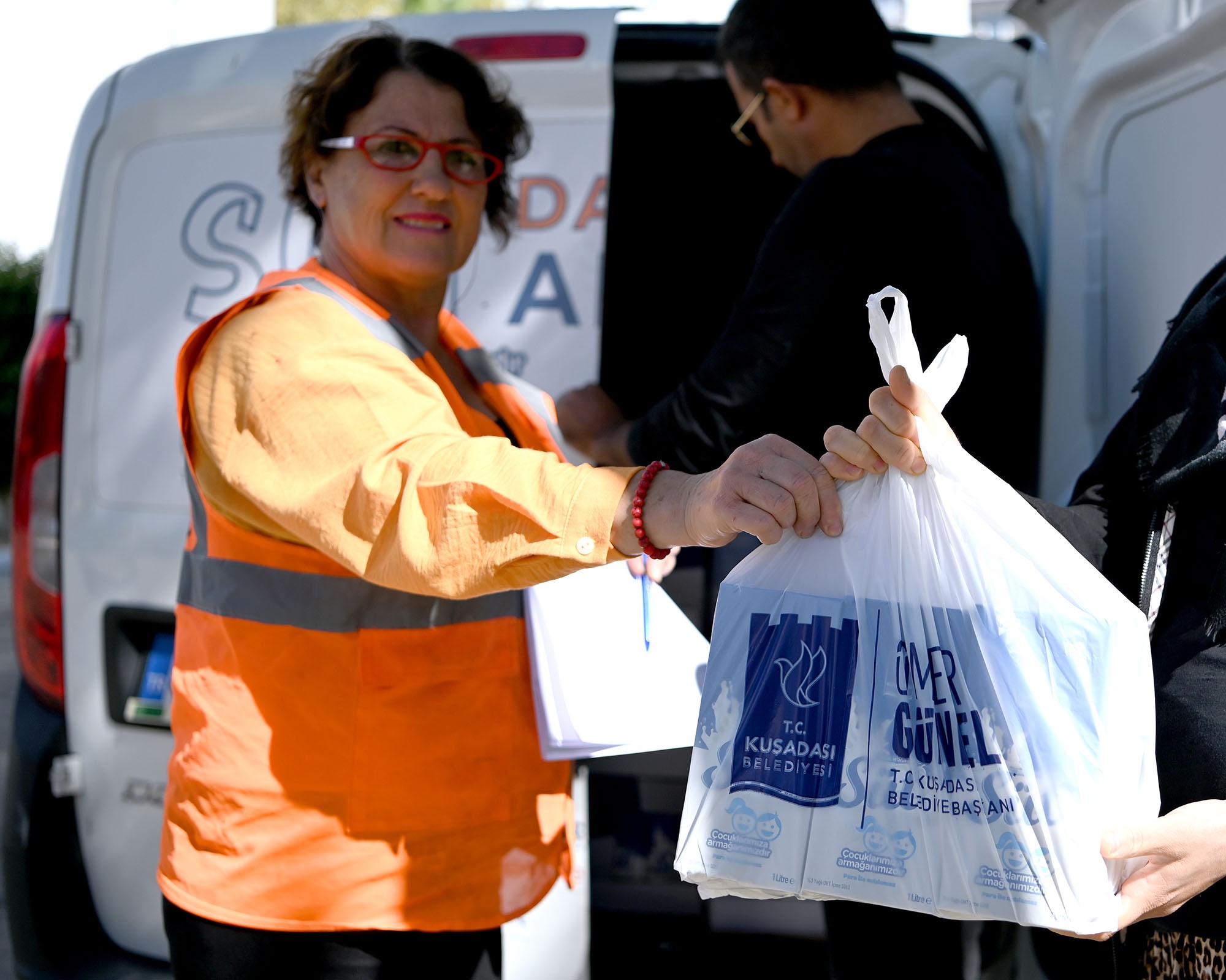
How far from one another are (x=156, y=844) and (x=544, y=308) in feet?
4.16

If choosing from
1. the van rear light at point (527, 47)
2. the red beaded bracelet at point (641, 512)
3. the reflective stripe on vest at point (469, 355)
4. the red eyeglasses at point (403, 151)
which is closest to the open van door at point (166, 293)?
the van rear light at point (527, 47)

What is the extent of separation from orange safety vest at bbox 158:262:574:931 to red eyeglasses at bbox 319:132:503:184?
0.22 metres

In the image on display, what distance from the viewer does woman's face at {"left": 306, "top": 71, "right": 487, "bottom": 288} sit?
1.62m

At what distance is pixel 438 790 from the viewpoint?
4.90ft

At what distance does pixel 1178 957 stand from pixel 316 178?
1579mm

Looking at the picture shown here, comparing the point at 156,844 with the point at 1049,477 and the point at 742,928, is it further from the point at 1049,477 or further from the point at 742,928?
the point at 1049,477

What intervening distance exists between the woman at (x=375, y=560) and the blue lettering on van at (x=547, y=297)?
0.42 m

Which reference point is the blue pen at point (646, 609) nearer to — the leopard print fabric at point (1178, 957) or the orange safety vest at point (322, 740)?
the orange safety vest at point (322, 740)

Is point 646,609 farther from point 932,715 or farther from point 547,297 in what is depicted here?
point 547,297

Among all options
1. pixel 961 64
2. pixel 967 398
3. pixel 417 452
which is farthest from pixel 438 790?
pixel 961 64

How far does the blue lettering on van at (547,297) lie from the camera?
219 cm

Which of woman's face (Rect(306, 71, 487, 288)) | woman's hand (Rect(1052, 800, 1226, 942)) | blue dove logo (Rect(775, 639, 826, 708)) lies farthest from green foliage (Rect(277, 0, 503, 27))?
woman's hand (Rect(1052, 800, 1226, 942))

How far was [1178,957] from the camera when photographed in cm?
132

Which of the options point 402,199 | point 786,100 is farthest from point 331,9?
point 402,199
